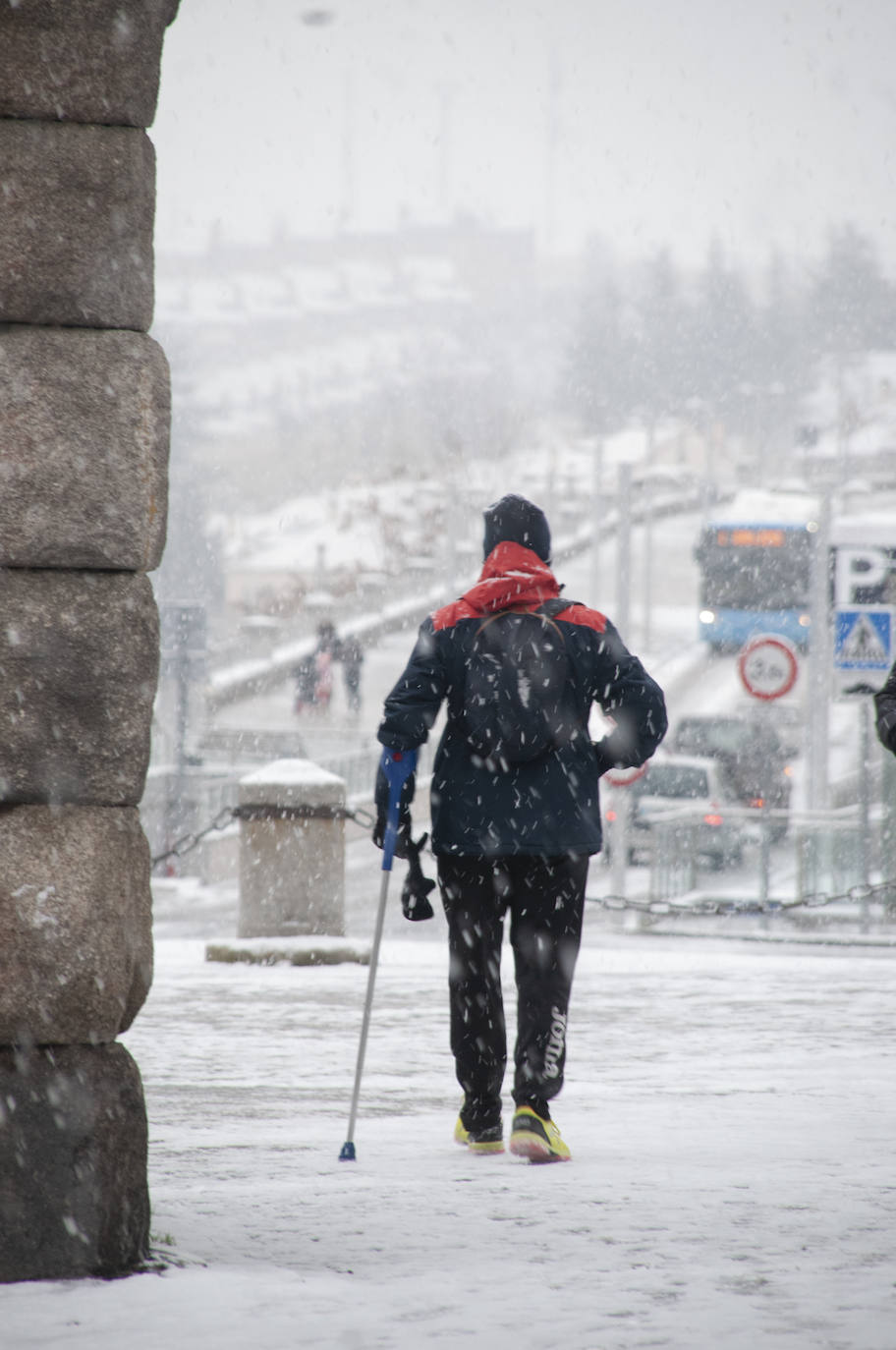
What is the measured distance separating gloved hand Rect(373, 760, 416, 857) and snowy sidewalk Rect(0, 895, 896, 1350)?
87cm

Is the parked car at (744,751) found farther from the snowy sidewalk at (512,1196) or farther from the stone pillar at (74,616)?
the stone pillar at (74,616)

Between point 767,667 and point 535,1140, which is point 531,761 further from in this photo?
point 767,667

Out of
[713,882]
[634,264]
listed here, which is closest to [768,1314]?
[713,882]

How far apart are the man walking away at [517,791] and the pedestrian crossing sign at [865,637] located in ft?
33.8

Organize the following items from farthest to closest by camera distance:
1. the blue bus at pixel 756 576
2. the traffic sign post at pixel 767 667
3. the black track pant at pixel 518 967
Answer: the blue bus at pixel 756 576, the traffic sign post at pixel 767 667, the black track pant at pixel 518 967

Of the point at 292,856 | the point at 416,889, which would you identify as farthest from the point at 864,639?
the point at 416,889

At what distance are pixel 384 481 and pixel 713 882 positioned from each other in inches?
3483

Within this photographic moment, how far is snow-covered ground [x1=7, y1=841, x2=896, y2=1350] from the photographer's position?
358 centimetres

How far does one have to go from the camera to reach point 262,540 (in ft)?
312

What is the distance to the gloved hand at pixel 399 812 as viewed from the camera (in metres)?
5.52

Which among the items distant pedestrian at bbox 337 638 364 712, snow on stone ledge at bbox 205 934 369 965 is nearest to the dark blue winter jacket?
snow on stone ledge at bbox 205 934 369 965

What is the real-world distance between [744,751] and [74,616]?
3099cm

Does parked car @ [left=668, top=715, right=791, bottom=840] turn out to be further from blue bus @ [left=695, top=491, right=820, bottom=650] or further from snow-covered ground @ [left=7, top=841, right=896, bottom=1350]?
snow-covered ground @ [left=7, top=841, right=896, bottom=1350]

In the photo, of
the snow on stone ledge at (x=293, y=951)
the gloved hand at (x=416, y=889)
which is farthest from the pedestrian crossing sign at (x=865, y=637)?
the gloved hand at (x=416, y=889)
